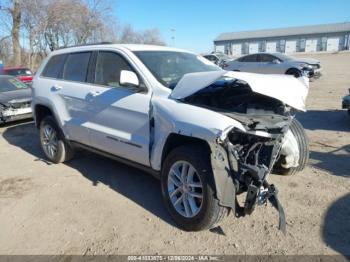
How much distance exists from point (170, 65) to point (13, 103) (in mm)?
6301

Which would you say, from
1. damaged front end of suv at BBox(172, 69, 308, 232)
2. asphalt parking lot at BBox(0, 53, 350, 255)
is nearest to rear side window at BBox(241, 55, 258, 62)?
asphalt parking lot at BBox(0, 53, 350, 255)

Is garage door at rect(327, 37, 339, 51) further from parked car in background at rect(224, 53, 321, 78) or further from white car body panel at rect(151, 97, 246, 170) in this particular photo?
white car body panel at rect(151, 97, 246, 170)

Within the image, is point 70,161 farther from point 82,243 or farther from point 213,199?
point 213,199

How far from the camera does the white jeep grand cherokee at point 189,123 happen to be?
310 centimetres

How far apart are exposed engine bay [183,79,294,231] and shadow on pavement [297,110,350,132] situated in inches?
162

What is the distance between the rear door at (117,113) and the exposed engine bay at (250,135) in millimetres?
664

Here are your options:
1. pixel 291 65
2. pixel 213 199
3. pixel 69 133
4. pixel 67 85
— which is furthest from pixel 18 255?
pixel 291 65

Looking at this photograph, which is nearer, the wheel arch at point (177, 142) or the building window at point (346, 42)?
the wheel arch at point (177, 142)

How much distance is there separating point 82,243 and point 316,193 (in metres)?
2.84

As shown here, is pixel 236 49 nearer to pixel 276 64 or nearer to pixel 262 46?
pixel 262 46

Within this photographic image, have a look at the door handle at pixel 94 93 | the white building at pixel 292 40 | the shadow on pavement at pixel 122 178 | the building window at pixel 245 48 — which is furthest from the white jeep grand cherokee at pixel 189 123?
the building window at pixel 245 48

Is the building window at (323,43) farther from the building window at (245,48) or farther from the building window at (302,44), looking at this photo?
the building window at (245,48)

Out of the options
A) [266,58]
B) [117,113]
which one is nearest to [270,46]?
[266,58]

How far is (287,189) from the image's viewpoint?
14.1 feet
